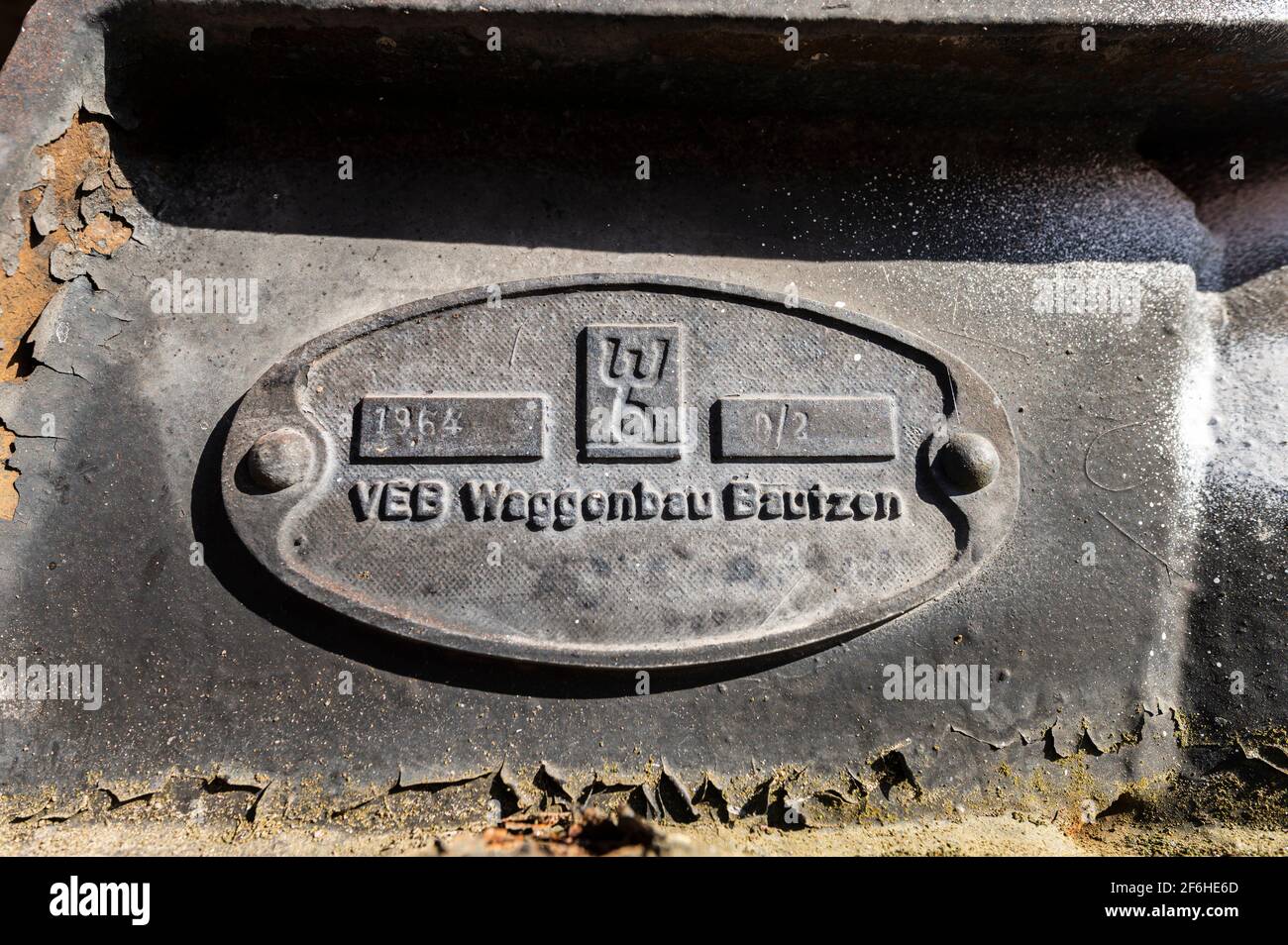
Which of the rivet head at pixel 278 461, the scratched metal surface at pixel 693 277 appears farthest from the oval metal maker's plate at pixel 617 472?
the scratched metal surface at pixel 693 277

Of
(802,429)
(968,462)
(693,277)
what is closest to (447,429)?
(693,277)

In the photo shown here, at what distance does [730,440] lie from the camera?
2.06 metres

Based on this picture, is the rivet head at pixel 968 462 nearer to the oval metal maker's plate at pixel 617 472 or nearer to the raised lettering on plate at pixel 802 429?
the oval metal maker's plate at pixel 617 472

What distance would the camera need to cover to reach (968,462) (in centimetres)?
205

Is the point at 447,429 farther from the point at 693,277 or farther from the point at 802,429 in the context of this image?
the point at 802,429

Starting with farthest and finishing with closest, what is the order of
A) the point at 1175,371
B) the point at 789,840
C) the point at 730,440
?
1. the point at 1175,371
2. the point at 730,440
3. the point at 789,840

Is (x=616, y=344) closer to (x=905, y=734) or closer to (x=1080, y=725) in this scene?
(x=905, y=734)

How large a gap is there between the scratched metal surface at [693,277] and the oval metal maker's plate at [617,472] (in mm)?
110

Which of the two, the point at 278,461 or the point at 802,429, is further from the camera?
the point at 802,429

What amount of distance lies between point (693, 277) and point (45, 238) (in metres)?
1.81

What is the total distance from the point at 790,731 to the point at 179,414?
1.90 meters

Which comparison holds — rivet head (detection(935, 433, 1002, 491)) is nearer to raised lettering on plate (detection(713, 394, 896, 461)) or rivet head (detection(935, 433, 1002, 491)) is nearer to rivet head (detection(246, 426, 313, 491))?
raised lettering on plate (detection(713, 394, 896, 461))

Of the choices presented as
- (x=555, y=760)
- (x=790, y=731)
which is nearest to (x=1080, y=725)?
(x=790, y=731)

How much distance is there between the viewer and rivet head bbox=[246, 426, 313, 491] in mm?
1972
